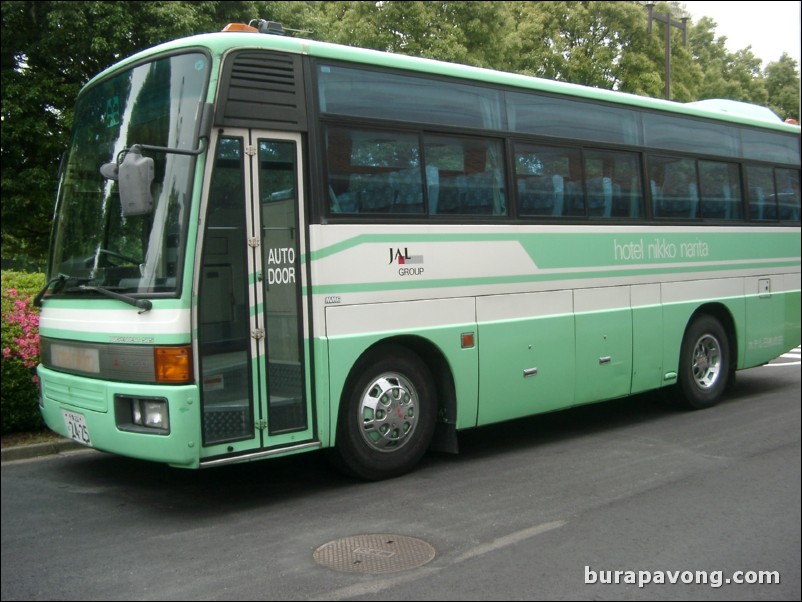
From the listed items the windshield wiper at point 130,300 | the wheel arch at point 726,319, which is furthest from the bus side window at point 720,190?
the windshield wiper at point 130,300

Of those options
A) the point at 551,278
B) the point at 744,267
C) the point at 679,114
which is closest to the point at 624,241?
the point at 551,278

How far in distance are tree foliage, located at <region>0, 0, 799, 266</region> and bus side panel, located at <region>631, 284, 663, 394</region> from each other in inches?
181

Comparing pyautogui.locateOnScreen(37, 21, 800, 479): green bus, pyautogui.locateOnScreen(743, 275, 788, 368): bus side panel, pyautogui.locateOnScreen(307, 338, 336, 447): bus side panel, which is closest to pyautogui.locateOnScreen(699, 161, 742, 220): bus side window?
pyautogui.locateOnScreen(743, 275, 788, 368): bus side panel

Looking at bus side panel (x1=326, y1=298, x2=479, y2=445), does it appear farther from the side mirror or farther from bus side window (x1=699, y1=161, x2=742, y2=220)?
bus side window (x1=699, y1=161, x2=742, y2=220)

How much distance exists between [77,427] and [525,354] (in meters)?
3.96

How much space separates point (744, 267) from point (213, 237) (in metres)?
7.58

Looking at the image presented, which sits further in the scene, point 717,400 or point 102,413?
point 717,400

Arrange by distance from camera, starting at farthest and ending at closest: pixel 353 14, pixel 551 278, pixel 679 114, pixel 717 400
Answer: pixel 353 14 < pixel 717 400 < pixel 679 114 < pixel 551 278

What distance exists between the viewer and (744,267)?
36.7 ft

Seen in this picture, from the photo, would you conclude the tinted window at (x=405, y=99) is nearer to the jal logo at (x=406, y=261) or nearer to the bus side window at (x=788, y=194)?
the jal logo at (x=406, y=261)

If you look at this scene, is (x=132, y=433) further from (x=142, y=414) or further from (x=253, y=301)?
(x=253, y=301)

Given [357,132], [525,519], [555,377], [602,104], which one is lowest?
[525,519]

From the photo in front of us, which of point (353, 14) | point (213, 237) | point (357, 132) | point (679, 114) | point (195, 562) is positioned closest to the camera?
point (195, 562)

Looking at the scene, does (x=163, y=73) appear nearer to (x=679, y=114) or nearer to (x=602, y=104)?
(x=602, y=104)
